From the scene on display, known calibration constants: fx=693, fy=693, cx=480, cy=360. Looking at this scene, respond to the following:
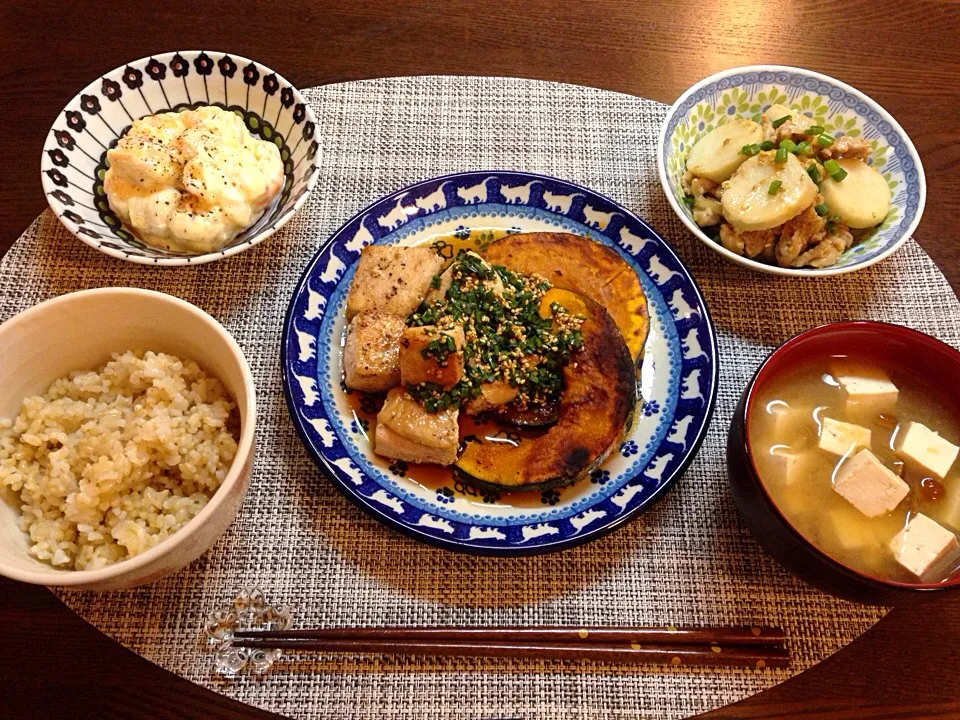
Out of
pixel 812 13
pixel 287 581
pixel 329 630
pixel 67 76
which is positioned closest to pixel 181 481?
pixel 287 581

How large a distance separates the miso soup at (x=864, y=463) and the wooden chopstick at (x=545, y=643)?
1.08 feet

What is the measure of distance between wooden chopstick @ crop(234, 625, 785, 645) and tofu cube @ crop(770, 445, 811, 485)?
393 millimetres

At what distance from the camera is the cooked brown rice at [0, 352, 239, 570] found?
4.97ft

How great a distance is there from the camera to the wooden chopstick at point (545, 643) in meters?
1.66

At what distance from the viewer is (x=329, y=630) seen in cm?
169

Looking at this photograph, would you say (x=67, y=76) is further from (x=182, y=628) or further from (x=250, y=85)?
(x=182, y=628)

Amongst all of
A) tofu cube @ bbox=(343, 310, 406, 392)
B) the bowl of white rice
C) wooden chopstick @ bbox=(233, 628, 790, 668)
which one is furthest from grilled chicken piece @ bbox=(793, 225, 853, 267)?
the bowl of white rice

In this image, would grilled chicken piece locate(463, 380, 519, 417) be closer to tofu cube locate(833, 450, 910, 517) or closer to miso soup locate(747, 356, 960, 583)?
miso soup locate(747, 356, 960, 583)

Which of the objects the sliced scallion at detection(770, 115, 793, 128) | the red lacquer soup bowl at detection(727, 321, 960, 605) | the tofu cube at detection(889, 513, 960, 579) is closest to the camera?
the red lacquer soup bowl at detection(727, 321, 960, 605)

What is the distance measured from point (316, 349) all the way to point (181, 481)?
20.4 inches

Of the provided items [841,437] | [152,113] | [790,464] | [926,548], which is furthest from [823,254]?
[152,113]

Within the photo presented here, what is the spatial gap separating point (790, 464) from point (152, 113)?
2.18 m

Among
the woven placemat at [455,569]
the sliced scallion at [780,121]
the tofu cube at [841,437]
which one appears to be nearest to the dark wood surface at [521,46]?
the woven placemat at [455,569]

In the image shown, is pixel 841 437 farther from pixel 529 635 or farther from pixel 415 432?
pixel 415 432
